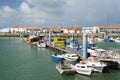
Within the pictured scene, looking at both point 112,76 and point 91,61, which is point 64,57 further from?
point 112,76

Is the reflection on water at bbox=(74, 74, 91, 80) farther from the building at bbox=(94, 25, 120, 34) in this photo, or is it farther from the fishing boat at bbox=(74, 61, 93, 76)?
the building at bbox=(94, 25, 120, 34)

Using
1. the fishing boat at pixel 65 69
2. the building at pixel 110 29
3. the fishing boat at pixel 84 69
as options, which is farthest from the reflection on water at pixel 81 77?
the building at pixel 110 29

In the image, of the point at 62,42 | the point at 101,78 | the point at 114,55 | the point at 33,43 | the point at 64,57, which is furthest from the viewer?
the point at 33,43

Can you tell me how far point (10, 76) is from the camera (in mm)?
36656

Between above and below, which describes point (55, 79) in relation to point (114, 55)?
below

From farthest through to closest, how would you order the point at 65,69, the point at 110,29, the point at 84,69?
the point at 110,29 → the point at 65,69 → the point at 84,69

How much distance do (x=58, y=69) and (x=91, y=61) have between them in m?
5.66

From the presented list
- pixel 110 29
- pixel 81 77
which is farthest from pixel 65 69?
pixel 110 29

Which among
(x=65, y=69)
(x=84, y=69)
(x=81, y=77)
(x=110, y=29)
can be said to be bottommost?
(x=81, y=77)

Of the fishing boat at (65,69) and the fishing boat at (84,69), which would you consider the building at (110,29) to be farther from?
the fishing boat at (84,69)

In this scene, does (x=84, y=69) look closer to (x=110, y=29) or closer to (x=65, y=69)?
(x=65, y=69)

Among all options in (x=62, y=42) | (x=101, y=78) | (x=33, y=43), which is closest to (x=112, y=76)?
(x=101, y=78)

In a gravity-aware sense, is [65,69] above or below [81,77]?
above

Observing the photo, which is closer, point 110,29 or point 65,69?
point 65,69
